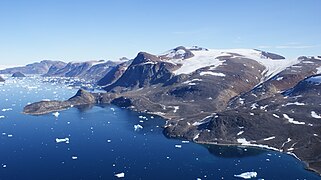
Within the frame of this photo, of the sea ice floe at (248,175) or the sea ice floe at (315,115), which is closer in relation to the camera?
the sea ice floe at (248,175)

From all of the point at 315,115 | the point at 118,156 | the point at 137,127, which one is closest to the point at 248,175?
the point at 118,156

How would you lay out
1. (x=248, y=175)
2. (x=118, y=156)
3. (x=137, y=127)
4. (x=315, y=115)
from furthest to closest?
(x=137, y=127) < (x=315, y=115) < (x=118, y=156) < (x=248, y=175)

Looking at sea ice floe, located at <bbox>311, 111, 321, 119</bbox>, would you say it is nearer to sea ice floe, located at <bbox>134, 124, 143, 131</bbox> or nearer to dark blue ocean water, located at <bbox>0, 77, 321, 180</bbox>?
dark blue ocean water, located at <bbox>0, 77, 321, 180</bbox>

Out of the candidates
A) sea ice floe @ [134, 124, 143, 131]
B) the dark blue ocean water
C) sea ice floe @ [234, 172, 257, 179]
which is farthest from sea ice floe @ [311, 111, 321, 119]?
sea ice floe @ [134, 124, 143, 131]

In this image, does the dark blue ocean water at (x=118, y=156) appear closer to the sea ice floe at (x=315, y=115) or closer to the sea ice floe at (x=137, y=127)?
the sea ice floe at (x=137, y=127)

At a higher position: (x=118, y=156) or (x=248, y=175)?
(x=118, y=156)

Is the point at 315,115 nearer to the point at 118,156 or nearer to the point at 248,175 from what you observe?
the point at 248,175

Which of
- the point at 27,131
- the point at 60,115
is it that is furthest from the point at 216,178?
the point at 60,115

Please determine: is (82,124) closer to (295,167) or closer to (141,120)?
(141,120)

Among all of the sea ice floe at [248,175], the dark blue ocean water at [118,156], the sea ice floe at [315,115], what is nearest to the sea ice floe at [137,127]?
the dark blue ocean water at [118,156]
